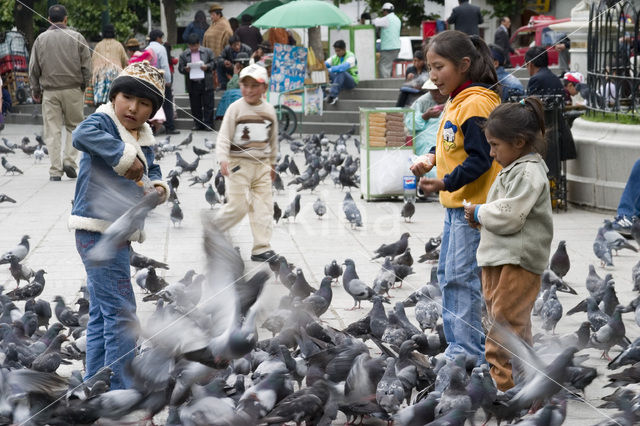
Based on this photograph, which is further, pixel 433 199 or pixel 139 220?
pixel 433 199

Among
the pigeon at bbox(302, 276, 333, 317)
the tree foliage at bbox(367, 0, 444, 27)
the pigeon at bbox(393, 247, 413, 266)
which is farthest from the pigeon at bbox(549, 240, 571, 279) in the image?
the tree foliage at bbox(367, 0, 444, 27)

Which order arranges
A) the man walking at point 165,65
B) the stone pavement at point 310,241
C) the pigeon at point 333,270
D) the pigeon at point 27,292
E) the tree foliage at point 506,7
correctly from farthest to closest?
the tree foliage at point 506,7 < the man walking at point 165,65 < the pigeon at point 333,270 < the pigeon at point 27,292 < the stone pavement at point 310,241

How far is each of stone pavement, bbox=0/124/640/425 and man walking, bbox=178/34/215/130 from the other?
→ 587 centimetres

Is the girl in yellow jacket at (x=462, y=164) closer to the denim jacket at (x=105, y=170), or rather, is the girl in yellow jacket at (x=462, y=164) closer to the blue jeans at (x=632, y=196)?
the denim jacket at (x=105, y=170)

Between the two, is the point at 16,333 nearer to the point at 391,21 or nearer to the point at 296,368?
the point at 296,368

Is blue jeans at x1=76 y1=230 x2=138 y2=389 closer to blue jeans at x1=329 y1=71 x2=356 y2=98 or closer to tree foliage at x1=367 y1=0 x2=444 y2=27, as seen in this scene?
blue jeans at x1=329 y1=71 x2=356 y2=98

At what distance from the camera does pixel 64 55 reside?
1282 cm

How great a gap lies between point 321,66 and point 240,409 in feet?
51.3

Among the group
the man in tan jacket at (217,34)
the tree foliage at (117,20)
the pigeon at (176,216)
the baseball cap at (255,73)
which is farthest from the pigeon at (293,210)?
the tree foliage at (117,20)

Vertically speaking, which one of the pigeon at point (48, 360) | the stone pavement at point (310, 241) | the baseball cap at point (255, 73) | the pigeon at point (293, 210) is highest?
the baseball cap at point (255, 73)

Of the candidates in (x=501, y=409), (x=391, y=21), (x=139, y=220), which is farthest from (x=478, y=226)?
(x=391, y=21)

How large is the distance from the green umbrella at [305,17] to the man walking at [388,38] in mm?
3848

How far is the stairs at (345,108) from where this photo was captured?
66.3 feet

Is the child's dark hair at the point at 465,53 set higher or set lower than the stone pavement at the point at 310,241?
higher
